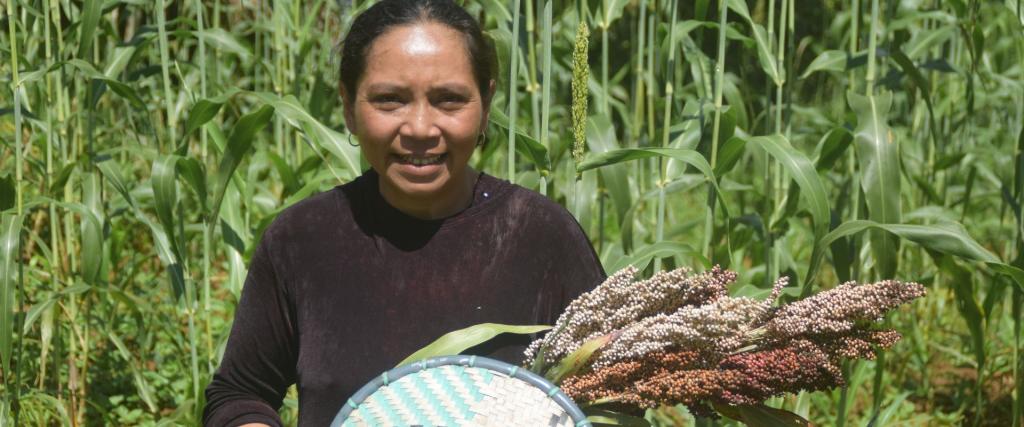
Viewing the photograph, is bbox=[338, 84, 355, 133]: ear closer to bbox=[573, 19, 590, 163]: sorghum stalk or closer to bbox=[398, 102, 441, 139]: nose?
bbox=[398, 102, 441, 139]: nose

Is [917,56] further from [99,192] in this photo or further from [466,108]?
[99,192]

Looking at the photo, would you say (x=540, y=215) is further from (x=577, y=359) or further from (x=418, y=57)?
(x=577, y=359)

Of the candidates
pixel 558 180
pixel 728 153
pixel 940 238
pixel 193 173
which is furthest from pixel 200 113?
pixel 558 180

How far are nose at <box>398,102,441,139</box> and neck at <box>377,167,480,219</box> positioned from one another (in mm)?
163

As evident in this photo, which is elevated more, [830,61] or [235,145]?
[830,61]

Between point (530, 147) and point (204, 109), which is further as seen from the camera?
point (204, 109)

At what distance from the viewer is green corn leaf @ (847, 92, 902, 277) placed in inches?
95.4

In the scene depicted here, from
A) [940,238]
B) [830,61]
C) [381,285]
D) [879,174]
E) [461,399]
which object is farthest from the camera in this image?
[830,61]

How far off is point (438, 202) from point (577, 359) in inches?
20.6

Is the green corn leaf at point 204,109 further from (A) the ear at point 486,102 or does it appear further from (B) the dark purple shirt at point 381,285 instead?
(A) the ear at point 486,102

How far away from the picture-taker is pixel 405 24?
1830mm

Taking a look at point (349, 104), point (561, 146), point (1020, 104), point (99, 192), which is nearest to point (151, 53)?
point (99, 192)

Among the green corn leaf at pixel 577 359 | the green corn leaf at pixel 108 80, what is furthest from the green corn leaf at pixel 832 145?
the green corn leaf at pixel 108 80

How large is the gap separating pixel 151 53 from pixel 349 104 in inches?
93.6
